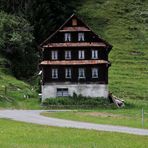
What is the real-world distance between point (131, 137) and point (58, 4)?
8889 centimetres

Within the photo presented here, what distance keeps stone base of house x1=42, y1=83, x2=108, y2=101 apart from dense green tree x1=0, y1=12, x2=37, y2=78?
21965 millimetres

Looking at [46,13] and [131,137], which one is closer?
[131,137]

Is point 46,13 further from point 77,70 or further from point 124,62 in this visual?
point 77,70

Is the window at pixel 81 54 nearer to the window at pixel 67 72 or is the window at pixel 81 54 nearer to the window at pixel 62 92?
the window at pixel 67 72

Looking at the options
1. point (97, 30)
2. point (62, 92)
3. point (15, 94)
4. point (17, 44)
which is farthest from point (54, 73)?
point (97, 30)

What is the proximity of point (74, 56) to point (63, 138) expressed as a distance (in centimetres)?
4589

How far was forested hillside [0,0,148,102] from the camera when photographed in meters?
97.6

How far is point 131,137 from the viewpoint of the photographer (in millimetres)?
34375

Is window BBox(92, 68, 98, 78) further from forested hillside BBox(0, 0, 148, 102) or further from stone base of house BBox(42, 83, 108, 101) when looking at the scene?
forested hillside BBox(0, 0, 148, 102)

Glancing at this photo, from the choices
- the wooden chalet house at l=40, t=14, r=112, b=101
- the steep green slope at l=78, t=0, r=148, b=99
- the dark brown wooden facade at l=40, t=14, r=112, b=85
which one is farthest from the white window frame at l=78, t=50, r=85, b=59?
the steep green slope at l=78, t=0, r=148, b=99

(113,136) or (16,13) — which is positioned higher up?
(16,13)

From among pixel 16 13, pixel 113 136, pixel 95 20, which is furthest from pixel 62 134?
pixel 95 20

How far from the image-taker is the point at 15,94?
252 feet

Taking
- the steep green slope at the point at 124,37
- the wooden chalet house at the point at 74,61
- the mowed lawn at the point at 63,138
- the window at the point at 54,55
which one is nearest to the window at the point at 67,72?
the wooden chalet house at the point at 74,61
